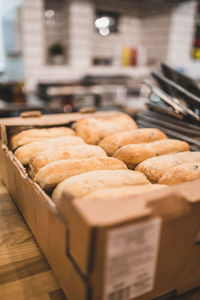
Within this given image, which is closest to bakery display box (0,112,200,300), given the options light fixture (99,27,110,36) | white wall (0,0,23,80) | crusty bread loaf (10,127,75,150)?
crusty bread loaf (10,127,75,150)

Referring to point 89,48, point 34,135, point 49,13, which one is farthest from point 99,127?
point 49,13

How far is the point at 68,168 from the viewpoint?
884mm

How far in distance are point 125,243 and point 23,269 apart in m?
0.40

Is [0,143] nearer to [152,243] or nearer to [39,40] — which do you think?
[152,243]

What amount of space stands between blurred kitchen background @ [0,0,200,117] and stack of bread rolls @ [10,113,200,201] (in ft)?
8.72

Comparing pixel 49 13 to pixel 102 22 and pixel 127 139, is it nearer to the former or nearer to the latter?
pixel 102 22

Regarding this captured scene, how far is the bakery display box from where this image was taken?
46cm

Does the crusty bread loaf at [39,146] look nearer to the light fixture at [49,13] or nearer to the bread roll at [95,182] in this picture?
the bread roll at [95,182]

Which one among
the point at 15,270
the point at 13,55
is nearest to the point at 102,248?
the point at 15,270

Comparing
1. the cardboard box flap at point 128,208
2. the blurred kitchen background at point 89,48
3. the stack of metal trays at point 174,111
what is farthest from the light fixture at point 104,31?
the cardboard box flap at point 128,208

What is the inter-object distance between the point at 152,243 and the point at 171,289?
0.22 metres

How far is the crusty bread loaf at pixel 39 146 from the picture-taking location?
3.45ft

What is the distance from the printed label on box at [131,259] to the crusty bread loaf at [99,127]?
2.62ft

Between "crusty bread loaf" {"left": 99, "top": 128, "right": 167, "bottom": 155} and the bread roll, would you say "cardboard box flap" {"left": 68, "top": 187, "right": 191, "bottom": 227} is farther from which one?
"crusty bread loaf" {"left": 99, "top": 128, "right": 167, "bottom": 155}
